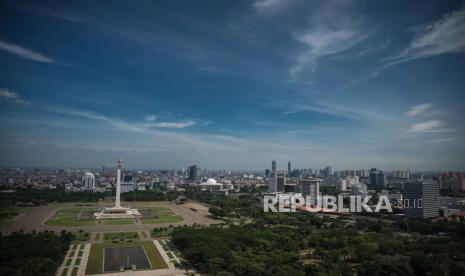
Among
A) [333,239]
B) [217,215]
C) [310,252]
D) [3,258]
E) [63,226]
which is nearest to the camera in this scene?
[3,258]

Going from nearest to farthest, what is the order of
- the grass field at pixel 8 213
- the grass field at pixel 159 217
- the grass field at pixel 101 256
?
the grass field at pixel 101 256 < the grass field at pixel 8 213 < the grass field at pixel 159 217

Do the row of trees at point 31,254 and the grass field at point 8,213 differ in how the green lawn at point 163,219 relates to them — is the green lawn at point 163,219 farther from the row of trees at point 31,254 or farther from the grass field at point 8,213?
the grass field at point 8,213

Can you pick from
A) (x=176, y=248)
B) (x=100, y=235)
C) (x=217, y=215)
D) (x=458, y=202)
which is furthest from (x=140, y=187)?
(x=458, y=202)

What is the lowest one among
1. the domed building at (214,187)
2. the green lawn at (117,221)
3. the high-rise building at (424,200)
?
the green lawn at (117,221)

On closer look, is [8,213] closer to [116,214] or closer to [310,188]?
[116,214]

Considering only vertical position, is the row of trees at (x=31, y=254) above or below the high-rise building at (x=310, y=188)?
below

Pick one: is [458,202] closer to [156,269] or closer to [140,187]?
[156,269]

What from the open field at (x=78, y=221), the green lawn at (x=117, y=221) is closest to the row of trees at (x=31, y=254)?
the open field at (x=78, y=221)
